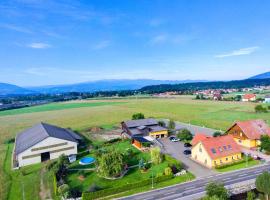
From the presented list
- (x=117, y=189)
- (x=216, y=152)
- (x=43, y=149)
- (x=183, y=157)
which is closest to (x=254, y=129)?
(x=216, y=152)

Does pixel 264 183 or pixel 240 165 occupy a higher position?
pixel 264 183

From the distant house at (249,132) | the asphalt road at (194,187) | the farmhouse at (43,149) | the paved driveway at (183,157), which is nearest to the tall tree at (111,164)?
the asphalt road at (194,187)

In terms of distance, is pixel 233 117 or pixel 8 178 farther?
pixel 233 117

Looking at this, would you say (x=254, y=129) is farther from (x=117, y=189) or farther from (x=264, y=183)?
(x=117, y=189)

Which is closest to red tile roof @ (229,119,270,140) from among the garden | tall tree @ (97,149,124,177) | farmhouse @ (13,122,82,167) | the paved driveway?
the paved driveway

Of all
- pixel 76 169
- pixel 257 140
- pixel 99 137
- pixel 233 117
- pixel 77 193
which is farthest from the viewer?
pixel 233 117

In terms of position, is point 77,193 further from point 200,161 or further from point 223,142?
point 223,142

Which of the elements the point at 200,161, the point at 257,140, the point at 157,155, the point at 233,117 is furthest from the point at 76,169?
the point at 233,117
